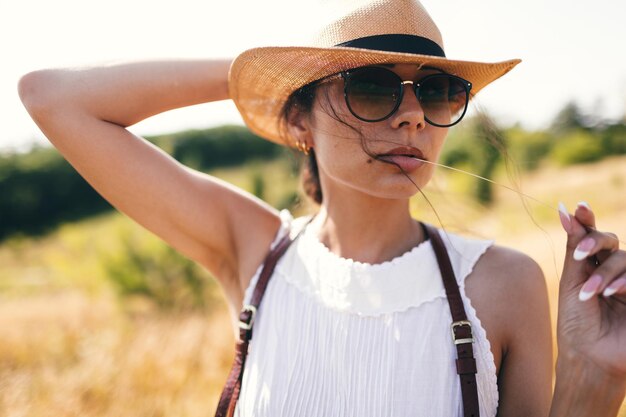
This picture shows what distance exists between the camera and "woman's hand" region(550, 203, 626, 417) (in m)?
1.10

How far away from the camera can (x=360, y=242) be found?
184 cm

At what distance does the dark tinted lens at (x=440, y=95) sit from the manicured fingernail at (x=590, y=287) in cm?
70

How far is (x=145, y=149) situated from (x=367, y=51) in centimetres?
95

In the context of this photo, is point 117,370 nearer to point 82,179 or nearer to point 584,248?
point 584,248

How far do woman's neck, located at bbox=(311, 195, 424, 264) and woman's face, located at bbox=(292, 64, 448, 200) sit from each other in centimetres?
21

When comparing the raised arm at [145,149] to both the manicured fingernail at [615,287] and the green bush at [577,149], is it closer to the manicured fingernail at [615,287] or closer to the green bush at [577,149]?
the manicured fingernail at [615,287]

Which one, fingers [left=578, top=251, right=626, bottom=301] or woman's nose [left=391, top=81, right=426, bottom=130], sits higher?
woman's nose [left=391, top=81, right=426, bottom=130]

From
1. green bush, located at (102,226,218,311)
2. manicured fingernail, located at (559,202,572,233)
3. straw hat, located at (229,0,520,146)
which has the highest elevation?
green bush, located at (102,226,218,311)

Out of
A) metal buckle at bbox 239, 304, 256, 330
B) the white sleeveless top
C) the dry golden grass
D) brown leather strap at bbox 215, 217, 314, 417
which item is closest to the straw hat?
the white sleeveless top

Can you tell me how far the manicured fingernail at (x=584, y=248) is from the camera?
1104 millimetres

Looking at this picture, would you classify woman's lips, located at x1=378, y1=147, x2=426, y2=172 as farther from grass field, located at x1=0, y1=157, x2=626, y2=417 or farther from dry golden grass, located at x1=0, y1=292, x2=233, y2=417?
dry golden grass, located at x1=0, y1=292, x2=233, y2=417

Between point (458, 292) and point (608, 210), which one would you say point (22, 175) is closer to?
point (608, 210)

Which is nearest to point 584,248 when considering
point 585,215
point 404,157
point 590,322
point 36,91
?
point 585,215

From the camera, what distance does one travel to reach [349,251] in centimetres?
184
